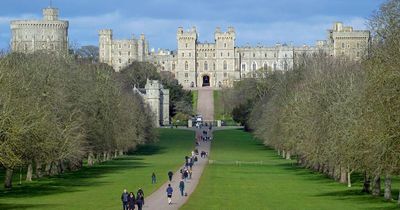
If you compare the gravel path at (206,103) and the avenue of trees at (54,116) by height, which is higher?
the gravel path at (206,103)

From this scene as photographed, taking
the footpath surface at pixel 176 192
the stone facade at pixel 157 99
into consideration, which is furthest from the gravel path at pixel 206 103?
the footpath surface at pixel 176 192

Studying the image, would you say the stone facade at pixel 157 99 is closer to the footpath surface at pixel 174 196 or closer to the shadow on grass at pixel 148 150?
the shadow on grass at pixel 148 150

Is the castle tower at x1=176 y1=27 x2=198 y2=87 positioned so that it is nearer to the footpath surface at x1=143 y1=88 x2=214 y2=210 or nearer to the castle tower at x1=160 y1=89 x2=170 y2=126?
the castle tower at x1=160 y1=89 x2=170 y2=126

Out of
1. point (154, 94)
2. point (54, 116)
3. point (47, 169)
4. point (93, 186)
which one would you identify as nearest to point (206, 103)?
point (154, 94)

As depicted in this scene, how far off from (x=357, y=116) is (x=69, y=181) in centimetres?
1691

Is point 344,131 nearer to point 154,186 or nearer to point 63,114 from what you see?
point 154,186

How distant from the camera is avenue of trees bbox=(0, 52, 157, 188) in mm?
34719

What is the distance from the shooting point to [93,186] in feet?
137

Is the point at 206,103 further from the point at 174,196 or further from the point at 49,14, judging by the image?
the point at 174,196

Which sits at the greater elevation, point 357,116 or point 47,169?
point 357,116

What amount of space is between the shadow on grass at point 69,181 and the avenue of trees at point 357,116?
1031 cm

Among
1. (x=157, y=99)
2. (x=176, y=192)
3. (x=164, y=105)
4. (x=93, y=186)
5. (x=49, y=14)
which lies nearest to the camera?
(x=176, y=192)

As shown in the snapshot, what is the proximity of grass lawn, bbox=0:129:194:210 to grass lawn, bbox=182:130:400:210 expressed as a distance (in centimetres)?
284

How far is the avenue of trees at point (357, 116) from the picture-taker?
2636 cm
